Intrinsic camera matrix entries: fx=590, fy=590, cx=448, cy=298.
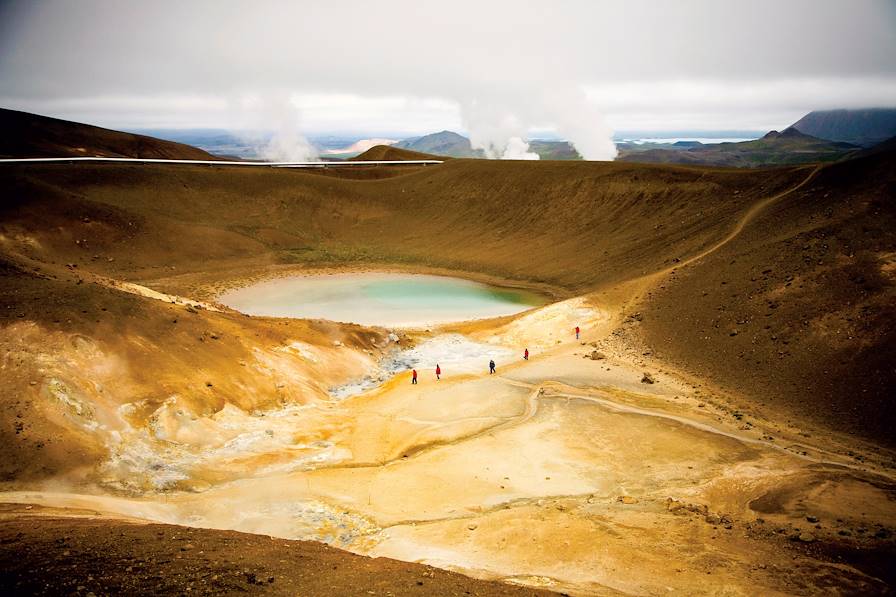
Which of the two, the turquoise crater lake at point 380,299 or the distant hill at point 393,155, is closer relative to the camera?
the turquoise crater lake at point 380,299

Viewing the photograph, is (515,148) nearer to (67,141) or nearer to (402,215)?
(67,141)

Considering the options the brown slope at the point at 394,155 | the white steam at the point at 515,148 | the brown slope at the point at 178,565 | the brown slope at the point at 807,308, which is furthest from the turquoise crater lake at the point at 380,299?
the white steam at the point at 515,148

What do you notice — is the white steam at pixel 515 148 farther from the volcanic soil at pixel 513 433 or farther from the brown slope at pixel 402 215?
the volcanic soil at pixel 513 433

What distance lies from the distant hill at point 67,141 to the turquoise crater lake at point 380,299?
57.6 m

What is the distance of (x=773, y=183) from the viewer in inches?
1489

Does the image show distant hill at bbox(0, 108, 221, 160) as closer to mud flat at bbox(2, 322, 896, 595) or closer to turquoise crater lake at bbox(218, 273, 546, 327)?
turquoise crater lake at bbox(218, 273, 546, 327)

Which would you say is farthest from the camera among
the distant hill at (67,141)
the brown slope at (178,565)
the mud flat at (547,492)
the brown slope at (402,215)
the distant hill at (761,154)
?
the distant hill at (761,154)

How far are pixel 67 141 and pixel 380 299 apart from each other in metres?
75.2

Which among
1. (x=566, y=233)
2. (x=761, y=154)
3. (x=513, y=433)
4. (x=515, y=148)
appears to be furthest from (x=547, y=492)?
(x=761, y=154)

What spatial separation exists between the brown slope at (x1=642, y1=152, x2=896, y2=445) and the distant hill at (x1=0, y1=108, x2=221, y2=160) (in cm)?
8337

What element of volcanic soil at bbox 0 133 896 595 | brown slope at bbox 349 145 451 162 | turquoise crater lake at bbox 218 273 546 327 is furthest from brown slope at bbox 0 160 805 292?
brown slope at bbox 349 145 451 162

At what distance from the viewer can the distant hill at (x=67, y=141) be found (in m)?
81.3

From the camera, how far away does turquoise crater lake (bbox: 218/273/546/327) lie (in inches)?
1342

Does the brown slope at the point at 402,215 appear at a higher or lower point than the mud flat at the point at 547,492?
higher
